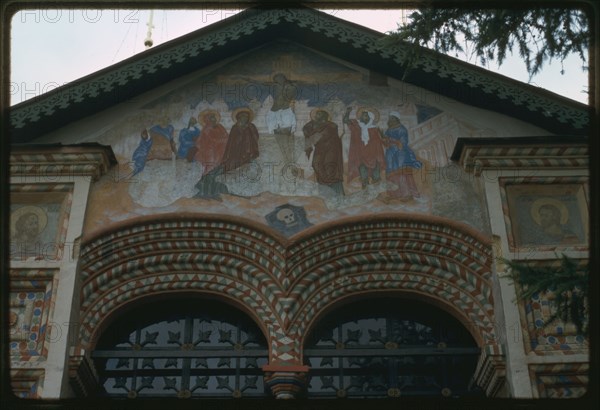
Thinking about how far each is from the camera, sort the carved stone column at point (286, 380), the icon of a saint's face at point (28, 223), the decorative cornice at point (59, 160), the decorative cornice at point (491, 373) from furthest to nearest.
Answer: the decorative cornice at point (59, 160) → the icon of a saint's face at point (28, 223) → the decorative cornice at point (491, 373) → the carved stone column at point (286, 380)

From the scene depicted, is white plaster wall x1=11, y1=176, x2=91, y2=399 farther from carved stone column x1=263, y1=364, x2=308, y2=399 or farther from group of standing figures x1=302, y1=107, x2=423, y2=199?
group of standing figures x1=302, y1=107, x2=423, y2=199

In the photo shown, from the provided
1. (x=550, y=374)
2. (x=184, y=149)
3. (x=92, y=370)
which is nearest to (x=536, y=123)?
(x=550, y=374)

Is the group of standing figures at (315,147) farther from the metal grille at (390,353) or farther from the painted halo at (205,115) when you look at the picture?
the metal grille at (390,353)

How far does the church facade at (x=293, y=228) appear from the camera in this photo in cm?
1045

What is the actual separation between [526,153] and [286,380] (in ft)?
11.8

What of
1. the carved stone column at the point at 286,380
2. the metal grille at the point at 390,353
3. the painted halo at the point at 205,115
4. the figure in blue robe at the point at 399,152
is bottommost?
the carved stone column at the point at 286,380

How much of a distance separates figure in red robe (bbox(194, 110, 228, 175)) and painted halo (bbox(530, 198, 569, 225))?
11.3 feet

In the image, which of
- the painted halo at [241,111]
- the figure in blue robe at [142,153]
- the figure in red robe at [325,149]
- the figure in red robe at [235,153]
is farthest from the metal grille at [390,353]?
the figure in blue robe at [142,153]

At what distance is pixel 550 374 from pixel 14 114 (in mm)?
6224

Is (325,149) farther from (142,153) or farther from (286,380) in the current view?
(286,380)

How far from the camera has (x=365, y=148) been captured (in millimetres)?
11828

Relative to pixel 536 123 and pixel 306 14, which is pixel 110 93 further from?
pixel 536 123

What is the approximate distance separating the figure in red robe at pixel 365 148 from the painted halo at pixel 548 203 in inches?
66.1

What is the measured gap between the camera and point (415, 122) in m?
12.0
